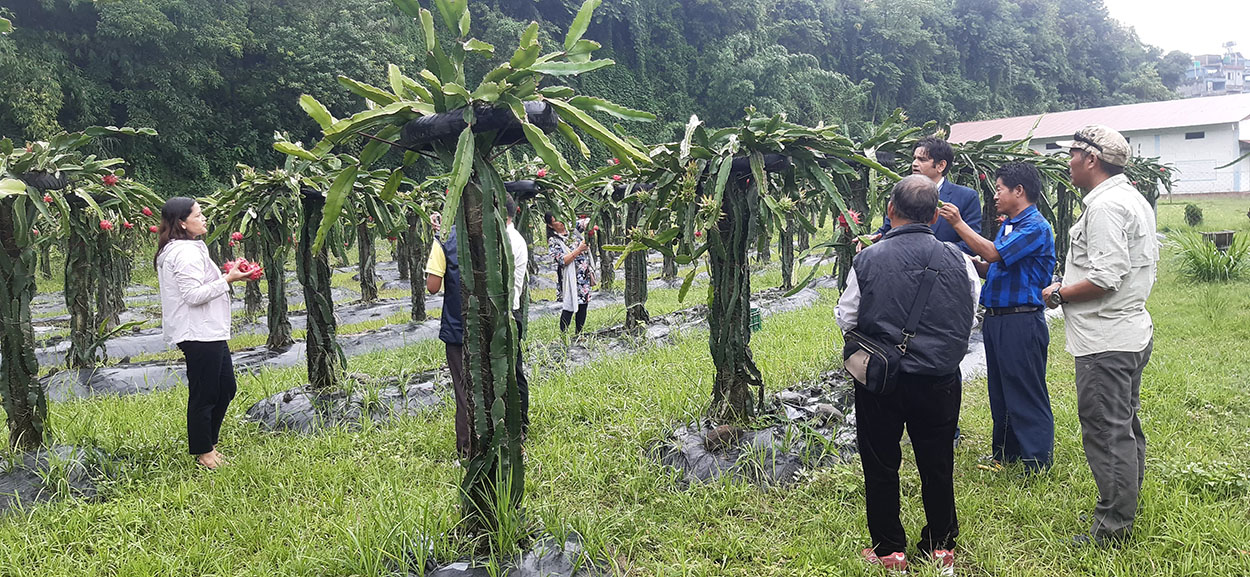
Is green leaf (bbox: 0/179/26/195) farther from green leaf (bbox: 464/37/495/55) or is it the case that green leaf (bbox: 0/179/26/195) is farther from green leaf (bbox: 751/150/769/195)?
green leaf (bbox: 751/150/769/195)

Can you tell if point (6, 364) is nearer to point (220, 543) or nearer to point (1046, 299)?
point (220, 543)

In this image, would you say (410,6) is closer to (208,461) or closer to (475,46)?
(475,46)

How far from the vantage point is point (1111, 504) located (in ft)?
8.66

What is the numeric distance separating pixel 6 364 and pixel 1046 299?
16.3 feet

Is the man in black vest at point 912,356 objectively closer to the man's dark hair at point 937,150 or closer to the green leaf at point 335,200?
the man's dark hair at point 937,150

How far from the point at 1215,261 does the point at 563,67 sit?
30.9ft

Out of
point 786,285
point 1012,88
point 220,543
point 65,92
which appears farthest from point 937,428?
point 1012,88

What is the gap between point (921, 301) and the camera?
2.41 metres

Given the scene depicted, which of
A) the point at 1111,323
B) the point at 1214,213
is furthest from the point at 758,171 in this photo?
the point at 1214,213

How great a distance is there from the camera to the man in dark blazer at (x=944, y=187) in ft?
11.3

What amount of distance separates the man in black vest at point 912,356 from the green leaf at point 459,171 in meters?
1.37

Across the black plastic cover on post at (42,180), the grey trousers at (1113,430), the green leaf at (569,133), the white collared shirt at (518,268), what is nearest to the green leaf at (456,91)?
the green leaf at (569,133)

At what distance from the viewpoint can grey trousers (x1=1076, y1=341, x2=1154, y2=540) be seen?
102 inches

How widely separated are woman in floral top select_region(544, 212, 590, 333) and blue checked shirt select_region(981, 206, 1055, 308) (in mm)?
3663
